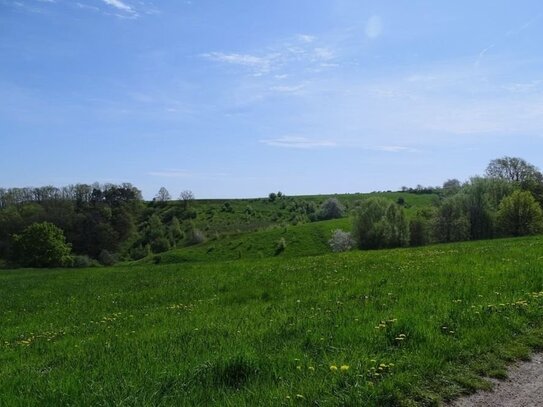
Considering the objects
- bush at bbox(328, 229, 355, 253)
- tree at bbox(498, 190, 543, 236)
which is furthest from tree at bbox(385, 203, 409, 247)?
tree at bbox(498, 190, 543, 236)

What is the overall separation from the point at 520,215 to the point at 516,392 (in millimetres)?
69485

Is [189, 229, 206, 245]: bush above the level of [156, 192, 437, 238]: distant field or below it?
below

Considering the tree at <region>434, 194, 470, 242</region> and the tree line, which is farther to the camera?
the tree at <region>434, 194, 470, 242</region>

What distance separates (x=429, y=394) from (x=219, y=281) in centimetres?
1536

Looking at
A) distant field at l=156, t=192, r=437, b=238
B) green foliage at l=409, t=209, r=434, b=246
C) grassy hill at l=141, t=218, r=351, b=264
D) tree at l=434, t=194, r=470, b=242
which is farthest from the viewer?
distant field at l=156, t=192, r=437, b=238

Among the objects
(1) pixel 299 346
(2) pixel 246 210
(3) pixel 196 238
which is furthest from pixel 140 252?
(1) pixel 299 346

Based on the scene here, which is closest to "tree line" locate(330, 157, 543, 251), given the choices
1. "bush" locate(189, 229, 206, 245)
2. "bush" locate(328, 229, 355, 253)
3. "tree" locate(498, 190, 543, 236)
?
"tree" locate(498, 190, 543, 236)

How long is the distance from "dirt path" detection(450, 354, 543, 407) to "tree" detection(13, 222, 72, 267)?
81.8 meters

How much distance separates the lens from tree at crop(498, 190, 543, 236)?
67000 mm

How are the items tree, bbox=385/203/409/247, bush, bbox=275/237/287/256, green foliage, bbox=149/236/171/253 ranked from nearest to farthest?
tree, bbox=385/203/409/247 → bush, bbox=275/237/287/256 → green foliage, bbox=149/236/171/253

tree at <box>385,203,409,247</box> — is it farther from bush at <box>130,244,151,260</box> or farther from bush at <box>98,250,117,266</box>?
bush at <box>98,250,117,266</box>

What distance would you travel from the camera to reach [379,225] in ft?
243

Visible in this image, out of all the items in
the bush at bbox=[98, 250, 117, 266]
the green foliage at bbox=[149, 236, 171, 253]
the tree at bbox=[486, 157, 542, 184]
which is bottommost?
the bush at bbox=[98, 250, 117, 266]

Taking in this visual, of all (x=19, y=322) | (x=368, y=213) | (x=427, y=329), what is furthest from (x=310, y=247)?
(x=427, y=329)
